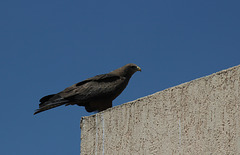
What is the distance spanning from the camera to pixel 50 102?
749cm

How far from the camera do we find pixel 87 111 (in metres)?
7.69

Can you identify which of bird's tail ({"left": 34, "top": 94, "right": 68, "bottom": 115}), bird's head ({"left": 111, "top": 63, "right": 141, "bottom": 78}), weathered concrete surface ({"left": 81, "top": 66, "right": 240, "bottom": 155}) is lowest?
weathered concrete surface ({"left": 81, "top": 66, "right": 240, "bottom": 155})

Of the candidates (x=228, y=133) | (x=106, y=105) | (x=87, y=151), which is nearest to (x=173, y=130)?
(x=228, y=133)

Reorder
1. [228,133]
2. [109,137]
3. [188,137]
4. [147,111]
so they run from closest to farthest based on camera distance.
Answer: [228,133] < [188,137] < [147,111] < [109,137]

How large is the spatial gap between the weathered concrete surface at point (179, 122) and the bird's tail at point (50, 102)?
1843 millimetres

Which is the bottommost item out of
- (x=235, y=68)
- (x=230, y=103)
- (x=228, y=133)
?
(x=228, y=133)

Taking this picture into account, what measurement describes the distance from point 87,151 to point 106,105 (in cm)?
189

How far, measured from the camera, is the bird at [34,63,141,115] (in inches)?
295

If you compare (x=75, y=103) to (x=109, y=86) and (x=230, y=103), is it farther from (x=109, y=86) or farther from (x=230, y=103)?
(x=230, y=103)

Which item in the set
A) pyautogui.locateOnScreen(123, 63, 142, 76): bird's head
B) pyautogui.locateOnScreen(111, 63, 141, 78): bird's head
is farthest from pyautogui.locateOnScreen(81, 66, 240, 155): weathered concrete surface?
pyautogui.locateOnScreen(123, 63, 142, 76): bird's head

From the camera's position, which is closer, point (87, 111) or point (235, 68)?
point (235, 68)

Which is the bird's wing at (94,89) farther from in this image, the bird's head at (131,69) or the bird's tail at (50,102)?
the bird's head at (131,69)

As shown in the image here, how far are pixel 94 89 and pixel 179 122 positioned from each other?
305 centimetres

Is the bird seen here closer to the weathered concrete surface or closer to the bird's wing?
the bird's wing
